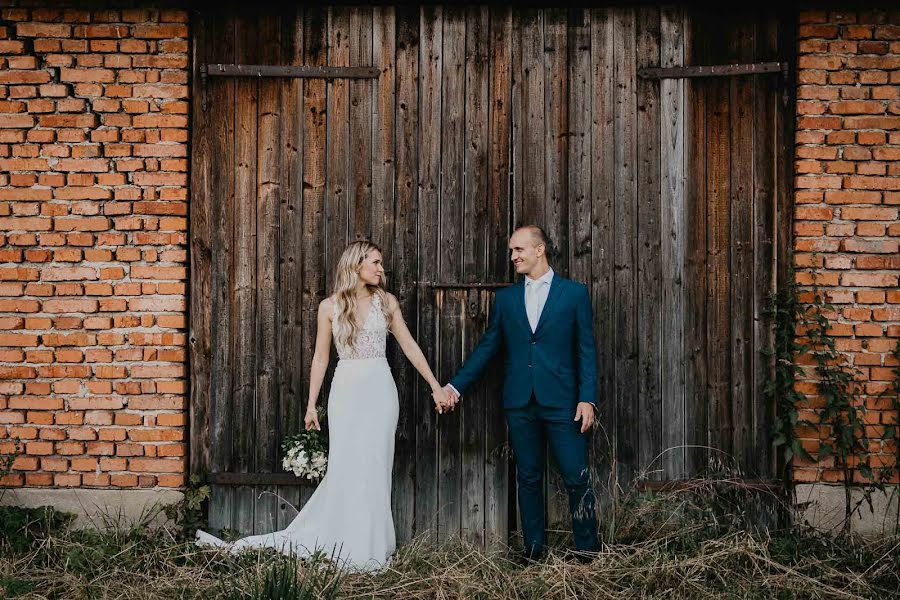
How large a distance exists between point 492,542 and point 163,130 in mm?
3452

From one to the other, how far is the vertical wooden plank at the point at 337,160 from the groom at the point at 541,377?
1.15 meters

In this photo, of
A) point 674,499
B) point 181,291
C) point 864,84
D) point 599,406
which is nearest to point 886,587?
point 674,499

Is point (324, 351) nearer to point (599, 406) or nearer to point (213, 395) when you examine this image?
point (213, 395)

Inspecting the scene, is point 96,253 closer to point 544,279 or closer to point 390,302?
point 390,302

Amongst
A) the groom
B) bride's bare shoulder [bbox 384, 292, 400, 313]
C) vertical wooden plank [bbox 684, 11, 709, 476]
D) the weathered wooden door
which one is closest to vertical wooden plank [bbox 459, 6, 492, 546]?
the weathered wooden door

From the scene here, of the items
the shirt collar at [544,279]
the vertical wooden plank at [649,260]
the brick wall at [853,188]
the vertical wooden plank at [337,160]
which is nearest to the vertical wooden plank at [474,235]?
the shirt collar at [544,279]

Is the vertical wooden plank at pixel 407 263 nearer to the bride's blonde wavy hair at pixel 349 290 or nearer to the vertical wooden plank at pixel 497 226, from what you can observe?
the bride's blonde wavy hair at pixel 349 290

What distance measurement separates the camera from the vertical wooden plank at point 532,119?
15.8 feet

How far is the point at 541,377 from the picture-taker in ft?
14.4

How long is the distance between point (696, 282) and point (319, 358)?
8.22 ft

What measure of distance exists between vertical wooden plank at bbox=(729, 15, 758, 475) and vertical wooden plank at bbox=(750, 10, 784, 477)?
3cm

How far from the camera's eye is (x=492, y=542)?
4.77 meters

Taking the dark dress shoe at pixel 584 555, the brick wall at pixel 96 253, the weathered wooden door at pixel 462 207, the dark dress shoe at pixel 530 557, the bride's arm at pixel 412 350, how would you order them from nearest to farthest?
the dark dress shoe at pixel 584 555
the dark dress shoe at pixel 530 557
the bride's arm at pixel 412 350
the brick wall at pixel 96 253
the weathered wooden door at pixel 462 207

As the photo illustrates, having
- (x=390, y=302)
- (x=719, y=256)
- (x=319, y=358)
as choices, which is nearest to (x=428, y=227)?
(x=390, y=302)
